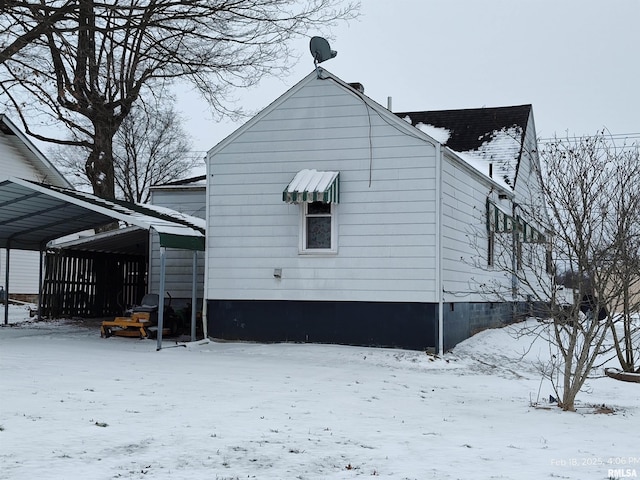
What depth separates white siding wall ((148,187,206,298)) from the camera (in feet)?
60.8

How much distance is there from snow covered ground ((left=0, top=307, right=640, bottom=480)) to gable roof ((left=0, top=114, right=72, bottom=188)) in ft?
48.9

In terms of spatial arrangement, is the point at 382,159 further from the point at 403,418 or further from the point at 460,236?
the point at 403,418

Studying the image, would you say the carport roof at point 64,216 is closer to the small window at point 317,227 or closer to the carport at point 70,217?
the carport at point 70,217

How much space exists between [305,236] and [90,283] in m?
10.3

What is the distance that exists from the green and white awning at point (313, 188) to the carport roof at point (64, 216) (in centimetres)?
224

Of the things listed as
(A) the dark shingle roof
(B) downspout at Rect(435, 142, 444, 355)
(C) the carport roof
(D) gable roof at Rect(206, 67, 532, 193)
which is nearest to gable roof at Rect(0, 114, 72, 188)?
(C) the carport roof

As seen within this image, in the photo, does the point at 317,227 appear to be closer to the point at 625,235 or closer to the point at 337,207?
the point at 337,207

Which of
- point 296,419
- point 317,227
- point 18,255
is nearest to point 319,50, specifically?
point 317,227

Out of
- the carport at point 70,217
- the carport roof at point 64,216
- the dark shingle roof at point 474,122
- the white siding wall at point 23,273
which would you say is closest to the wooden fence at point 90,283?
the carport roof at point 64,216

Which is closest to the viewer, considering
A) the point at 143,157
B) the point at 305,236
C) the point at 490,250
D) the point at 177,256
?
the point at 305,236

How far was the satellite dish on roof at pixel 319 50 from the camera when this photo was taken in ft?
49.1

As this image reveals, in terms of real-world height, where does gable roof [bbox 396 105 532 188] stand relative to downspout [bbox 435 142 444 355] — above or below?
above

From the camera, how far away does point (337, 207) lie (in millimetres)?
14422

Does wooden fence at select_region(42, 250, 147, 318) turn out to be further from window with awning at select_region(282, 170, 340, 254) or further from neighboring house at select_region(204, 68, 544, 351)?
window with awning at select_region(282, 170, 340, 254)
